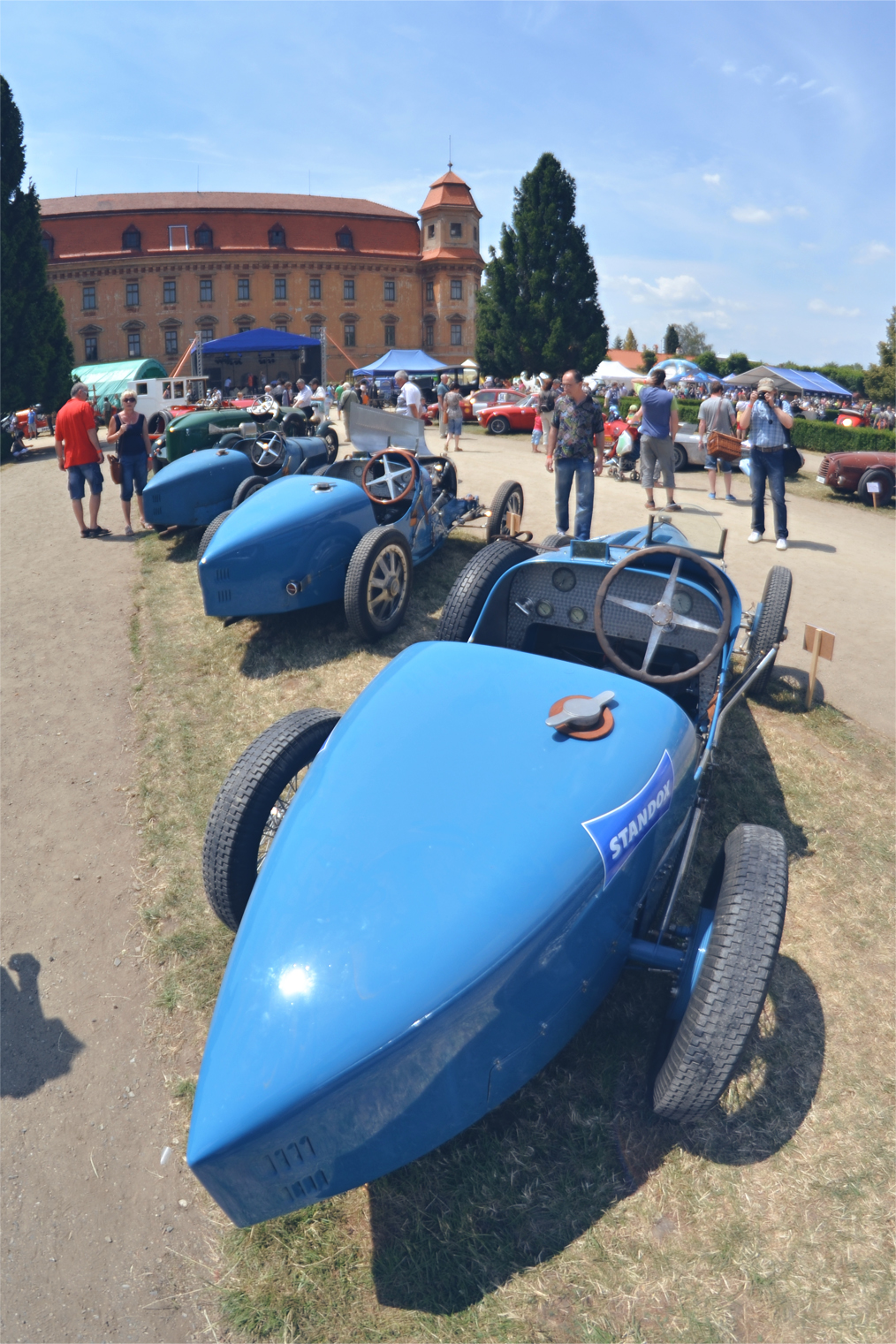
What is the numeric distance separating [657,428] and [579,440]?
8.61ft

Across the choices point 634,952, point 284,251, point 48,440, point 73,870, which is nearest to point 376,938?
point 634,952

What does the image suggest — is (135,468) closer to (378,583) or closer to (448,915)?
(378,583)

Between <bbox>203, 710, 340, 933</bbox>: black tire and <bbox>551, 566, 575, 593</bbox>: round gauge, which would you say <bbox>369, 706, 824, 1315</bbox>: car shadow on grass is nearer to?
<bbox>203, 710, 340, 933</bbox>: black tire

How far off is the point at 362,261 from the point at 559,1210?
2314 inches

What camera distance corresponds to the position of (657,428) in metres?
9.57

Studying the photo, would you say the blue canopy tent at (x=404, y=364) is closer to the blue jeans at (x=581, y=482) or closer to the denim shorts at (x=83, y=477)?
the denim shorts at (x=83, y=477)

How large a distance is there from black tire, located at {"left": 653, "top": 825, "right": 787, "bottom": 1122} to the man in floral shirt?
5196mm

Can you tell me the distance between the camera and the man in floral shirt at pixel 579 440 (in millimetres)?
7336

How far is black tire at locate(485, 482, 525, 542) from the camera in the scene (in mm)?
8219

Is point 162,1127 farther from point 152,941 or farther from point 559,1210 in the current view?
point 559,1210

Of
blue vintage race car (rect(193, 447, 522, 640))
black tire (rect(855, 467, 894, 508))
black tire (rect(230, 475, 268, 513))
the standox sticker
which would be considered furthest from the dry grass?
black tire (rect(855, 467, 894, 508))

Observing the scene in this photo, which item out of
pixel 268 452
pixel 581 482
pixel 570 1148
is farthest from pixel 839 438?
pixel 570 1148

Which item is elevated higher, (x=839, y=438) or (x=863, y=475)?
(x=839, y=438)

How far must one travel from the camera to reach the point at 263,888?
7.74 ft
